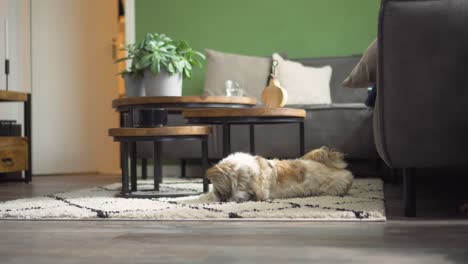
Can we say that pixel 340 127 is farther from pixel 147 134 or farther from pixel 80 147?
pixel 80 147

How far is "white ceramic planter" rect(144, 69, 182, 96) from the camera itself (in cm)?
286

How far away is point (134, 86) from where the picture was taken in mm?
3055

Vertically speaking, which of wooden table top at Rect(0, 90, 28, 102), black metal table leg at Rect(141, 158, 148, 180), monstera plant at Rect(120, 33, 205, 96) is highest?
monstera plant at Rect(120, 33, 205, 96)

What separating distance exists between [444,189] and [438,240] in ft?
5.10

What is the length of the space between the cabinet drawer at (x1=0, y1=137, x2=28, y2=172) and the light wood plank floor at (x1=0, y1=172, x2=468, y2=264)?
7.03 feet

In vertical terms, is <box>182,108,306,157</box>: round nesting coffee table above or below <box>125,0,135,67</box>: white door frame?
below

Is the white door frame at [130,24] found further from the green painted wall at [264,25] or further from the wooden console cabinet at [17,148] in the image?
the wooden console cabinet at [17,148]

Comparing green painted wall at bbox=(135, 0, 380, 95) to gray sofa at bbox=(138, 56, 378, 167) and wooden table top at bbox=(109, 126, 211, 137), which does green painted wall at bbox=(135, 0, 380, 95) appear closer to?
gray sofa at bbox=(138, 56, 378, 167)

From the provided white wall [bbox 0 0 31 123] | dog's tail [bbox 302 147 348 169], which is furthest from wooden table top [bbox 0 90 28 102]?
dog's tail [bbox 302 147 348 169]

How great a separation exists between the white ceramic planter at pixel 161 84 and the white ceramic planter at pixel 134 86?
147 millimetres

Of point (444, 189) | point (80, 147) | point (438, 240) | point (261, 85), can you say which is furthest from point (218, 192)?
point (80, 147)

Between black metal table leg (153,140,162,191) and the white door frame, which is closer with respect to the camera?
black metal table leg (153,140,162,191)

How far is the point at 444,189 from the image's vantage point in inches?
116

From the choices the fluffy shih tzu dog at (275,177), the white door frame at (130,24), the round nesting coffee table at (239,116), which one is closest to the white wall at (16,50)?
the white door frame at (130,24)
